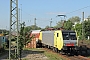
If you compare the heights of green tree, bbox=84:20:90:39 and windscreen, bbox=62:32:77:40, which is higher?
green tree, bbox=84:20:90:39

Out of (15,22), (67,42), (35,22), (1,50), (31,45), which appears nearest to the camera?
(15,22)

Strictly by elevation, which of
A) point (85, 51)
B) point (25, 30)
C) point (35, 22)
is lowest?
point (85, 51)

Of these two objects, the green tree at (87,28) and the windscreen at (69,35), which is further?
the green tree at (87,28)

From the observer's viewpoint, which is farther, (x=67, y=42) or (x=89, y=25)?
(x=89, y=25)

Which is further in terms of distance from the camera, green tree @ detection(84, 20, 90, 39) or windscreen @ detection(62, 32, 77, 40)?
green tree @ detection(84, 20, 90, 39)

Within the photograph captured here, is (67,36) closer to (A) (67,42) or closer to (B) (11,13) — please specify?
(A) (67,42)

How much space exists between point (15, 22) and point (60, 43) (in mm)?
11929

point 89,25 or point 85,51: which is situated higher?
point 89,25

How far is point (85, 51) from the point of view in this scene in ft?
107

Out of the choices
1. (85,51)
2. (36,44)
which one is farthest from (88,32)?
(85,51)

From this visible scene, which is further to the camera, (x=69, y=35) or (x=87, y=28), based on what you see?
(x=87, y=28)

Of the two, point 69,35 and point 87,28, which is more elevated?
point 87,28

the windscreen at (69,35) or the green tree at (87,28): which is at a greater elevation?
the green tree at (87,28)

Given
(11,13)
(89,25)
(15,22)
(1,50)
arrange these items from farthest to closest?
(89,25) < (1,50) < (15,22) < (11,13)
